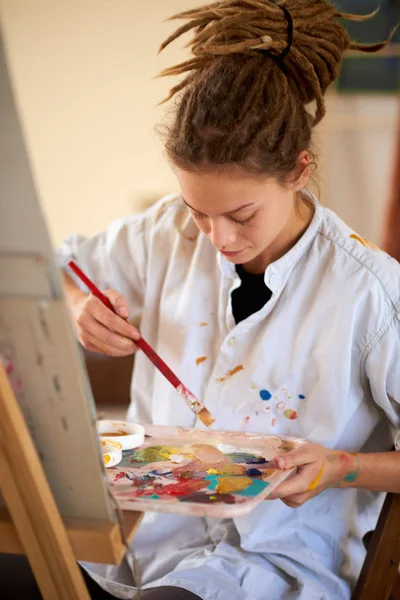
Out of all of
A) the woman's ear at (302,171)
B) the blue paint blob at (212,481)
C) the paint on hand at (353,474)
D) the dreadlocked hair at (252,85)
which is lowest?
the paint on hand at (353,474)

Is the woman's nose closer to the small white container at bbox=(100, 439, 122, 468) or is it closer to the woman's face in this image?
the woman's face

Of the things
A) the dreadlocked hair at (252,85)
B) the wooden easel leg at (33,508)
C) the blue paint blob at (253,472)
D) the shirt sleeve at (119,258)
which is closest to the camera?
the wooden easel leg at (33,508)

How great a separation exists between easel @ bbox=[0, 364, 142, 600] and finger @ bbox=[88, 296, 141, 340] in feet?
1.40

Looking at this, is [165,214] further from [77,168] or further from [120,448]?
[77,168]

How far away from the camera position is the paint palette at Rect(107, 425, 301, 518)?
75cm

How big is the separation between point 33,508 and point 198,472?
0.25m

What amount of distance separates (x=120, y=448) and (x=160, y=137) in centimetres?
49

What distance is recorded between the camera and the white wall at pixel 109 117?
2564 millimetres

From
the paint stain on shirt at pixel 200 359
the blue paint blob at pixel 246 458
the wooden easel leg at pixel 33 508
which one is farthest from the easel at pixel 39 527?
the paint stain on shirt at pixel 200 359

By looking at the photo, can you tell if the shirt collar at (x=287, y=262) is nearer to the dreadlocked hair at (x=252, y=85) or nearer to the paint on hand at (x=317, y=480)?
the dreadlocked hair at (x=252, y=85)

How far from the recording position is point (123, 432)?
990 mm

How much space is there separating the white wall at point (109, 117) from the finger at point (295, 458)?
1755 mm

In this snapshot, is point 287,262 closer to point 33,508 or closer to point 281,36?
point 281,36

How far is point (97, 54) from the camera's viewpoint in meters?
2.59
